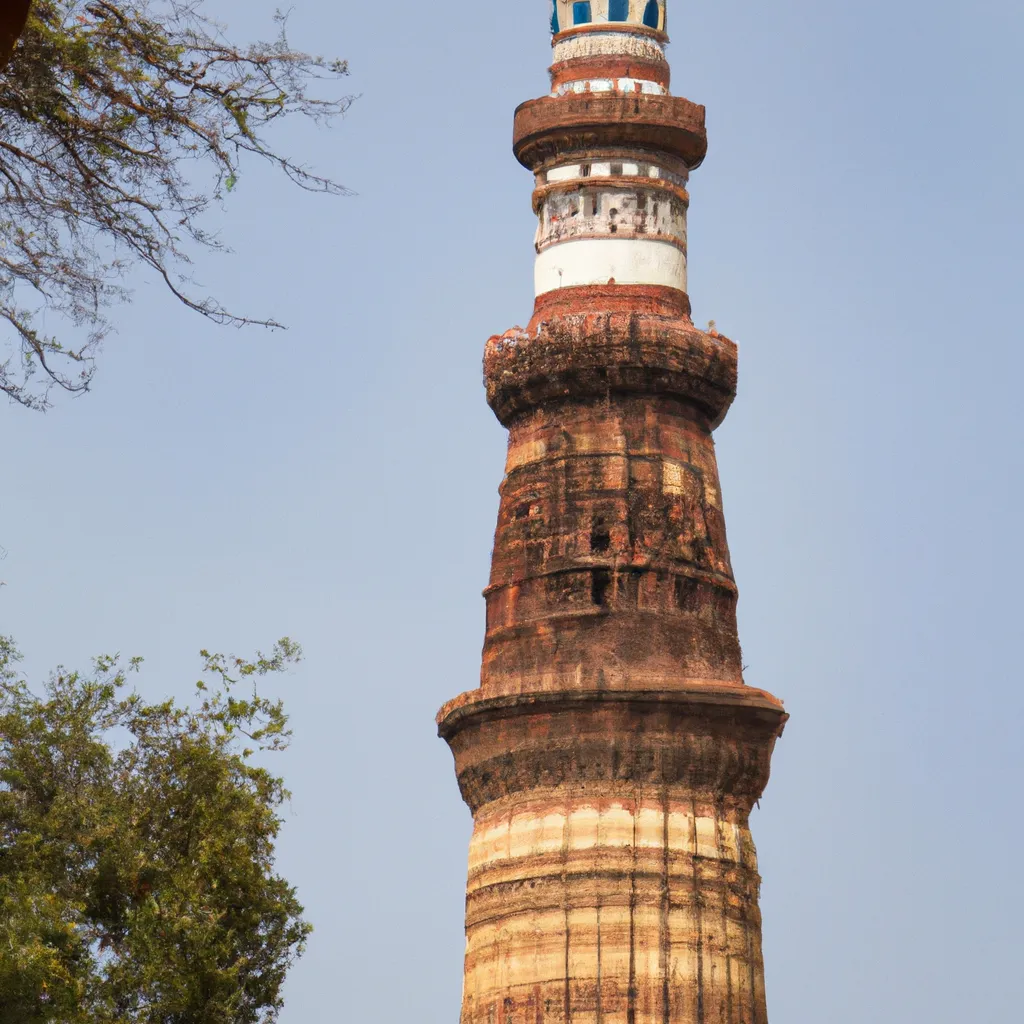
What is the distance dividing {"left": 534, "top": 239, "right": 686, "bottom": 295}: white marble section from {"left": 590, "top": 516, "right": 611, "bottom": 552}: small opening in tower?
10.4 feet

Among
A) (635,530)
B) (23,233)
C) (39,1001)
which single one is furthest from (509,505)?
(23,233)

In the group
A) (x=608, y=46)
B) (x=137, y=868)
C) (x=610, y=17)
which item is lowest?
(x=137, y=868)

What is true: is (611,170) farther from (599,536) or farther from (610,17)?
(599,536)

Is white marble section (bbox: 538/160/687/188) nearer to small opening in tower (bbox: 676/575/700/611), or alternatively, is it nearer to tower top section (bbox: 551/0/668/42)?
tower top section (bbox: 551/0/668/42)

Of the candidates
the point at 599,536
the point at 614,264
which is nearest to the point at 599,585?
the point at 599,536

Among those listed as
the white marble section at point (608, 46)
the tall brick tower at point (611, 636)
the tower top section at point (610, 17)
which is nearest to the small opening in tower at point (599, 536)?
the tall brick tower at point (611, 636)

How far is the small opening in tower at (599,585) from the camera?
2469 cm

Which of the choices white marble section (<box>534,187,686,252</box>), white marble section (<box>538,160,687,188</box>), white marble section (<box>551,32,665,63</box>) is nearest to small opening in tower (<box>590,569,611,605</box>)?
white marble section (<box>534,187,686,252</box>)

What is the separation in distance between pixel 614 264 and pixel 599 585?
4145mm

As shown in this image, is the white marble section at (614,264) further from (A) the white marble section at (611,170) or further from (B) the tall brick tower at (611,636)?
(A) the white marble section at (611,170)

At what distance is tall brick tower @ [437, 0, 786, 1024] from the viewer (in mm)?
23516

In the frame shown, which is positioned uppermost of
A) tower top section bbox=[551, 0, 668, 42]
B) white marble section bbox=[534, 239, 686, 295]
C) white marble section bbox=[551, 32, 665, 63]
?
tower top section bbox=[551, 0, 668, 42]

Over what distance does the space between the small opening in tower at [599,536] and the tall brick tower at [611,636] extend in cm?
2

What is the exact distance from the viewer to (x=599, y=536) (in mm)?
24891
